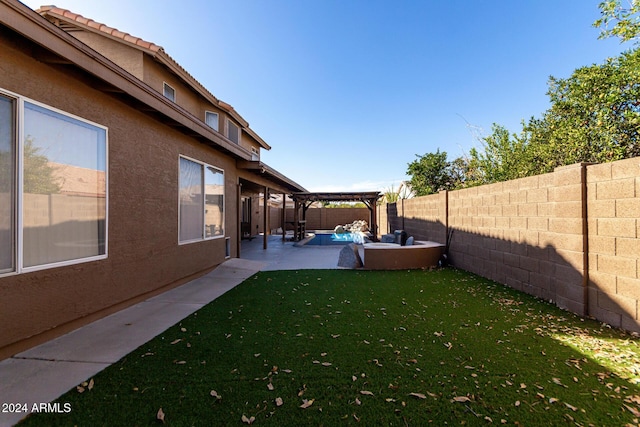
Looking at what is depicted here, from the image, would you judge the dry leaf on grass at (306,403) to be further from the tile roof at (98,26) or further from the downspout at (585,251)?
the tile roof at (98,26)

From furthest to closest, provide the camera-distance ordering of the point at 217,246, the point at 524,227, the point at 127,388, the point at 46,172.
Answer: the point at 217,246 → the point at 524,227 → the point at 46,172 → the point at 127,388

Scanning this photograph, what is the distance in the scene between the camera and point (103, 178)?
13.0 ft

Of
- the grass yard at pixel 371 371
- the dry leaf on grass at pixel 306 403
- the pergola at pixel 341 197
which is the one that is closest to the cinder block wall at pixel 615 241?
the grass yard at pixel 371 371

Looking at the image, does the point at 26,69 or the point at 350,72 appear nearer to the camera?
the point at 26,69

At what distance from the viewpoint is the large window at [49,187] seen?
2812 millimetres

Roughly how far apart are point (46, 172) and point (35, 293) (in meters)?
1.34

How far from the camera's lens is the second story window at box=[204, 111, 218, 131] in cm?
1008

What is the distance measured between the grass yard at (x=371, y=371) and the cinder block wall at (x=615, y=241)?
31 cm

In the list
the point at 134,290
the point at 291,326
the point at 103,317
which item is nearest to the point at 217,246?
the point at 134,290

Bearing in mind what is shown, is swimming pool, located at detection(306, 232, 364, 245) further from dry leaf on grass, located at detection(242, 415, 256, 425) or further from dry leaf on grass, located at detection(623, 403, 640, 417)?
dry leaf on grass, located at detection(242, 415, 256, 425)

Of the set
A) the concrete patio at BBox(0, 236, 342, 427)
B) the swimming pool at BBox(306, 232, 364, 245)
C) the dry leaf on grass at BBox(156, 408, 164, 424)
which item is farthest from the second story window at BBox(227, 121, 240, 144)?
the dry leaf on grass at BBox(156, 408, 164, 424)

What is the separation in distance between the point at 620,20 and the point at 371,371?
1025cm

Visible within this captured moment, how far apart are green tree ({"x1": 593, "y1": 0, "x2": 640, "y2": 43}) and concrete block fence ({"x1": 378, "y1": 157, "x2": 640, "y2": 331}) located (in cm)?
516

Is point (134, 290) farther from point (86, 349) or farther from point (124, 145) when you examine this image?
point (124, 145)
